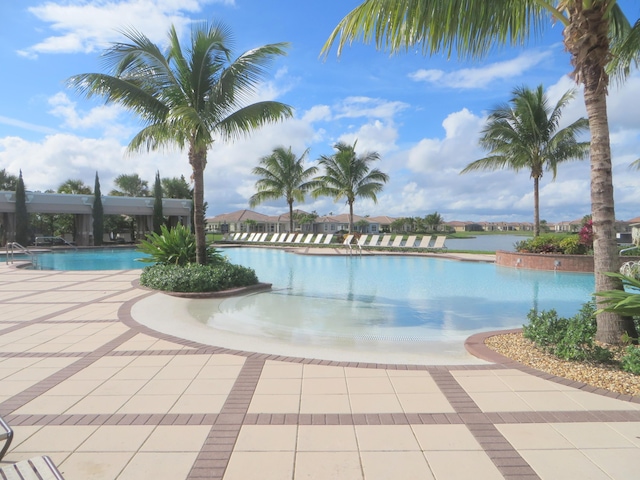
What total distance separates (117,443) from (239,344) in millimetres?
2691

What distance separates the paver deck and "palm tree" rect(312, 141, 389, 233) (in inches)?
970

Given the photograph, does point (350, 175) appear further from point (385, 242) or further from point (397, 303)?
point (397, 303)

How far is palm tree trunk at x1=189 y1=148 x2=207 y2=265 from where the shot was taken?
1044 cm

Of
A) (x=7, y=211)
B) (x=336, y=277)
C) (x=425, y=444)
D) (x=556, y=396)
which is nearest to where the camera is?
(x=425, y=444)

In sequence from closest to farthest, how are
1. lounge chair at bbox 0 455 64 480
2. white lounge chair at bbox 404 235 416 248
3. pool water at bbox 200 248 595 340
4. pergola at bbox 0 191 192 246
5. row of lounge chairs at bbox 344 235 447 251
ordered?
1. lounge chair at bbox 0 455 64 480
2. pool water at bbox 200 248 595 340
3. row of lounge chairs at bbox 344 235 447 251
4. white lounge chair at bbox 404 235 416 248
5. pergola at bbox 0 191 192 246

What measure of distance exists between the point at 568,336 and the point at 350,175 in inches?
985

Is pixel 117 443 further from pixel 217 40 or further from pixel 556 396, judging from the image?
pixel 217 40

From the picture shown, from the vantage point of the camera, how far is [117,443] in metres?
2.96

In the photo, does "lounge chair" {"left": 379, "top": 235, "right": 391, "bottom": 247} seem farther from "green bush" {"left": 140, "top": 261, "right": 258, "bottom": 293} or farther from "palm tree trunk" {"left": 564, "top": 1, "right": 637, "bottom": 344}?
"palm tree trunk" {"left": 564, "top": 1, "right": 637, "bottom": 344}

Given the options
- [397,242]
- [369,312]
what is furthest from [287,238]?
[369,312]

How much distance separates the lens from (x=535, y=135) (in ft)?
65.1

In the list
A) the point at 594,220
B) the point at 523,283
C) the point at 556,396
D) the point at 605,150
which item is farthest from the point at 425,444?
the point at 523,283

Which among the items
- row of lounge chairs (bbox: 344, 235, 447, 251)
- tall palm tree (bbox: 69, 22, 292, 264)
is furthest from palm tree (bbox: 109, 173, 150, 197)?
tall palm tree (bbox: 69, 22, 292, 264)

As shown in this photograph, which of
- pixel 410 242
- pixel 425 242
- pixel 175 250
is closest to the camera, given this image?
pixel 175 250
